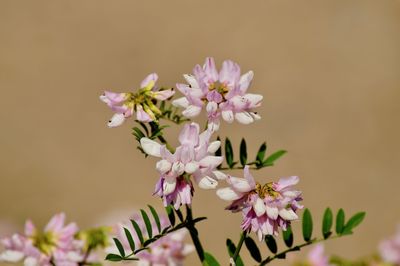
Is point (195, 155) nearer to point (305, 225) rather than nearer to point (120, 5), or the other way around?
point (305, 225)

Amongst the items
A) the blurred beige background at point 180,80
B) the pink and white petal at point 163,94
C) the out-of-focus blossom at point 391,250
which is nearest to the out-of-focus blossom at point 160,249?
the pink and white petal at point 163,94

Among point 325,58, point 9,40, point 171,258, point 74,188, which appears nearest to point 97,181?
point 74,188

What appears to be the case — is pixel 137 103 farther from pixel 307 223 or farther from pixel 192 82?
pixel 307 223

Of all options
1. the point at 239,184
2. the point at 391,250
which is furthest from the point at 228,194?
the point at 391,250

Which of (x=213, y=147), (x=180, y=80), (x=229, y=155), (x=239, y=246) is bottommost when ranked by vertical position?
(x=239, y=246)

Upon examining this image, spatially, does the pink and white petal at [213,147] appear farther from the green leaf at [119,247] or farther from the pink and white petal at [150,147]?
the green leaf at [119,247]
